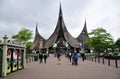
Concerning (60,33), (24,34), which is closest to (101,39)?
(24,34)

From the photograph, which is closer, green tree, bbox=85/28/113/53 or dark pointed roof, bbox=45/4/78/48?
green tree, bbox=85/28/113/53

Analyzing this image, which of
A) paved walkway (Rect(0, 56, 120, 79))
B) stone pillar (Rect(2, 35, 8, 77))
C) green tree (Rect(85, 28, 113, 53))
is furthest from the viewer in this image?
green tree (Rect(85, 28, 113, 53))

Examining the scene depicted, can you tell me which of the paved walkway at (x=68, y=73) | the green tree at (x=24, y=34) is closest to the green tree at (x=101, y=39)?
the green tree at (x=24, y=34)

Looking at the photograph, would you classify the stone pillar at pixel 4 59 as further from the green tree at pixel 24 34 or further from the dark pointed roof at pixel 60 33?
the dark pointed roof at pixel 60 33

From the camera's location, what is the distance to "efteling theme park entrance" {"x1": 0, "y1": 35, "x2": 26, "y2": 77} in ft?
39.4

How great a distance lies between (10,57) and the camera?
13.6 metres

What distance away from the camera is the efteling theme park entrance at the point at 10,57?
12.0 meters

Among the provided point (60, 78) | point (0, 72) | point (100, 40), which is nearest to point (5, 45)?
point (0, 72)

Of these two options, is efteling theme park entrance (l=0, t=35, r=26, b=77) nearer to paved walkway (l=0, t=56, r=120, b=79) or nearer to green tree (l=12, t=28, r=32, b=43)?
paved walkway (l=0, t=56, r=120, b=79)

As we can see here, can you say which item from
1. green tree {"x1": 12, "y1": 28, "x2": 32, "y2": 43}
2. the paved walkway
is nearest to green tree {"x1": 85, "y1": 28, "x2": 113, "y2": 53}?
green tree {"x1": 12, "y1": 28, "x2": 32, "y2": 43}

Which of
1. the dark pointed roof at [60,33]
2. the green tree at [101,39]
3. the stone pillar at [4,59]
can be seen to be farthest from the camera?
the dark pointed roof at [60,33]

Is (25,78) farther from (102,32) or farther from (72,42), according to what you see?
(72,42)

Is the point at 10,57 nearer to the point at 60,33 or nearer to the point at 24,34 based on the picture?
the point at 24,34

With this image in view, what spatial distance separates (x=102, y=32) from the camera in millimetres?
59625
